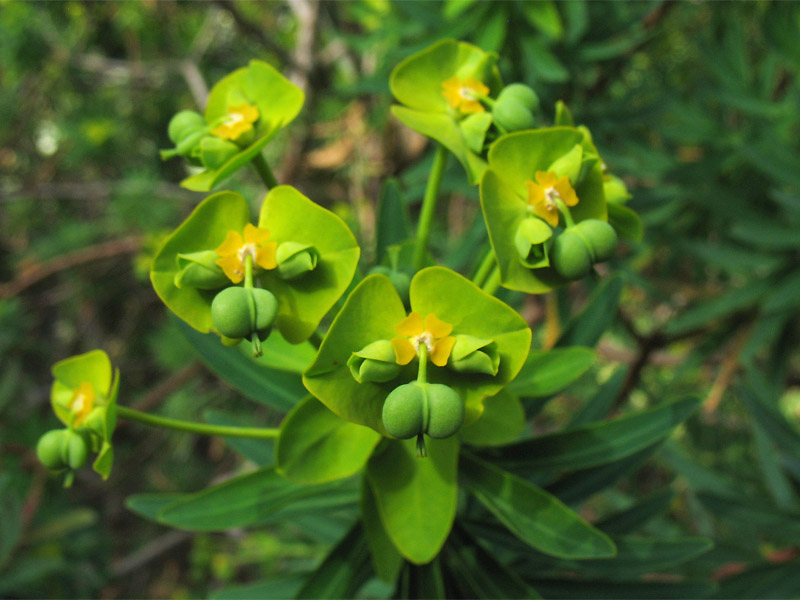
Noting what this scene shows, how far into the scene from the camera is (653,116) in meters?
1.82

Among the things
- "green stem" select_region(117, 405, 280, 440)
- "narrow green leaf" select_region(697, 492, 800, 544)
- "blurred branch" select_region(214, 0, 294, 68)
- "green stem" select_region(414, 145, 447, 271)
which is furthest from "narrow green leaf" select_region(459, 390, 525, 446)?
"blurred branch" select_region(214, 0, 294, 68)

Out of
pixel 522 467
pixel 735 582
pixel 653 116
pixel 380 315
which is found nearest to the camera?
pixel 380 315

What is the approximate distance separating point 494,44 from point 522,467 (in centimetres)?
110

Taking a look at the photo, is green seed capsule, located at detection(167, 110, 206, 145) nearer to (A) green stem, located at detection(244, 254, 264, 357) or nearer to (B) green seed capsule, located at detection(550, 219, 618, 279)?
(A) green stem, located at detection(244, 254, 264, 357)

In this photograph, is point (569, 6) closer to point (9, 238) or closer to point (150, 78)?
point (150, 78)

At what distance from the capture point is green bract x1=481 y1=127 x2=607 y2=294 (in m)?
0.77

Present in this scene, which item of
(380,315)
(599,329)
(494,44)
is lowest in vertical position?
(599,329)

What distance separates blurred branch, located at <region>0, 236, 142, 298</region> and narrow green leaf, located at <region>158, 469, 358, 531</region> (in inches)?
70.2

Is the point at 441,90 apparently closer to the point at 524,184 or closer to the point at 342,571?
the point at 524,184

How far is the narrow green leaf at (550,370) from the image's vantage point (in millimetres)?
1014

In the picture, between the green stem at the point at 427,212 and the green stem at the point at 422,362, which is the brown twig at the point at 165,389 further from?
the green stem at the point at 422,362

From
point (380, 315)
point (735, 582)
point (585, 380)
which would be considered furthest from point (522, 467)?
point (585, 380)

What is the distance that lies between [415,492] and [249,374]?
44 cm

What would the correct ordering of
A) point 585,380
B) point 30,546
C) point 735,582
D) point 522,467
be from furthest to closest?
1. point 585,380
2. point 30,546
3. point 735,582
4. point 522,467
